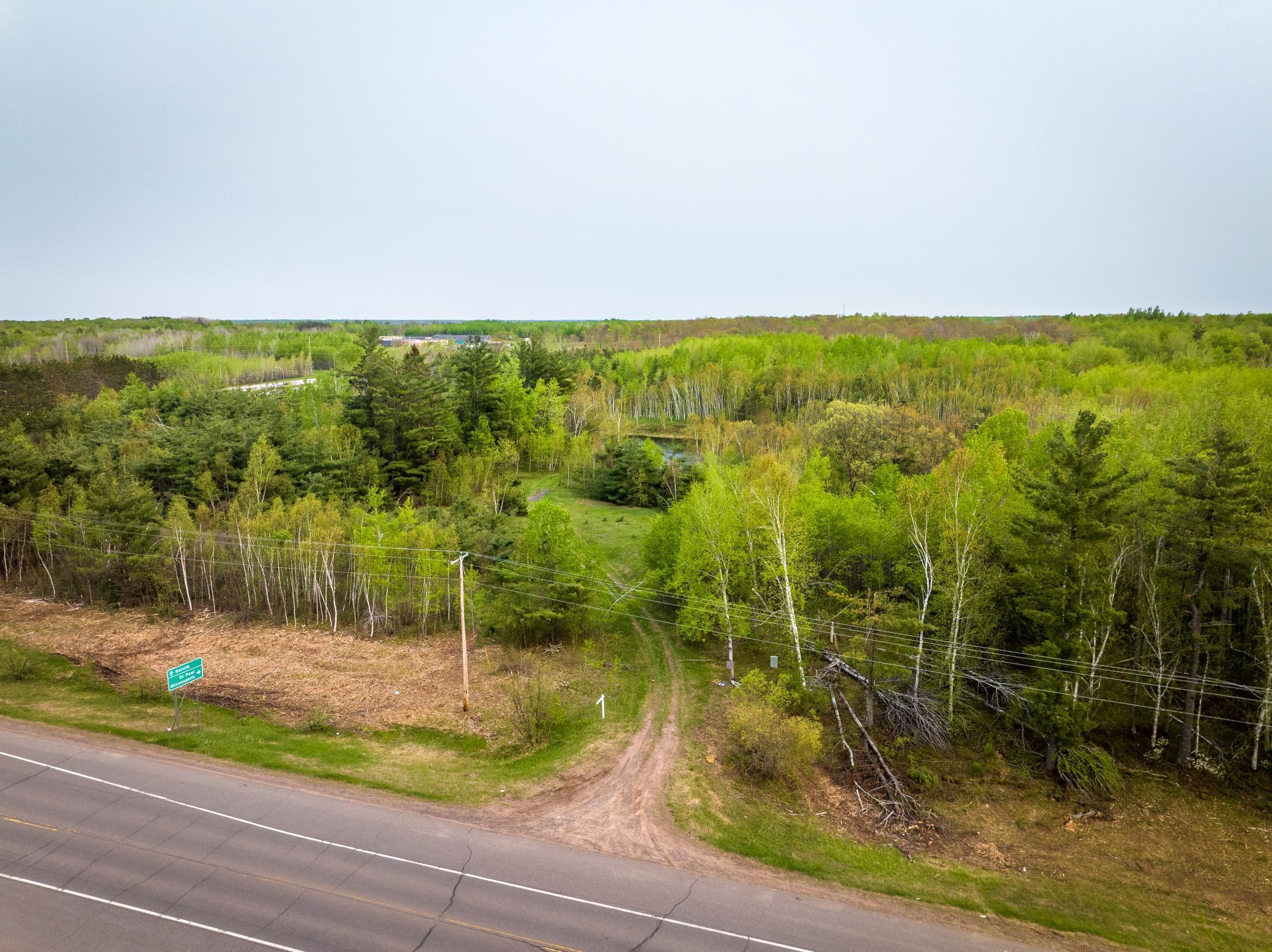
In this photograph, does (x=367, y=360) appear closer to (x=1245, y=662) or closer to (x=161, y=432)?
(x=161, y=432)

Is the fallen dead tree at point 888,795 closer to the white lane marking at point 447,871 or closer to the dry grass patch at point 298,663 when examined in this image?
the white lane marking at point 447,871

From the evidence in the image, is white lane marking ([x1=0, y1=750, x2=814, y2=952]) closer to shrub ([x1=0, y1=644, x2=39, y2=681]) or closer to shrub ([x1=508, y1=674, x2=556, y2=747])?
shrub ([x1=508, y1=674, x2=556, y2=747])

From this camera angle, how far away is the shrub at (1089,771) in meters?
22.7

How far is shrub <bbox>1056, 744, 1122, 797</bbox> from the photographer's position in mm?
22719

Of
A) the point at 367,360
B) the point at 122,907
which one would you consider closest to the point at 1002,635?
the point at 122,907

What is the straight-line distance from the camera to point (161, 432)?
5166cm

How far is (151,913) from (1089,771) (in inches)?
1121

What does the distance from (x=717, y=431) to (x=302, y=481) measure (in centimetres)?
4078

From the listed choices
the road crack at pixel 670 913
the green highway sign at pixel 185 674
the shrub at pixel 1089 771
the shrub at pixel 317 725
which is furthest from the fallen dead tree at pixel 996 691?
the green highway sign at pixel 185 674

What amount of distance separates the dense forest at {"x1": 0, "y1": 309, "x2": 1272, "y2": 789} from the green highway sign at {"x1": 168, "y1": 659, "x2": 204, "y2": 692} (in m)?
11.4

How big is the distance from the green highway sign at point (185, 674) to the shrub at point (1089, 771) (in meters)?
30.7

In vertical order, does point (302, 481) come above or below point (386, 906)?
above

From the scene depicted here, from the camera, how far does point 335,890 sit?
1694 cm

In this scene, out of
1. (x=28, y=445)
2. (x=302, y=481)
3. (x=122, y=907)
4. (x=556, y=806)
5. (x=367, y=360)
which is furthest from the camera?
(x=367, y=360)
